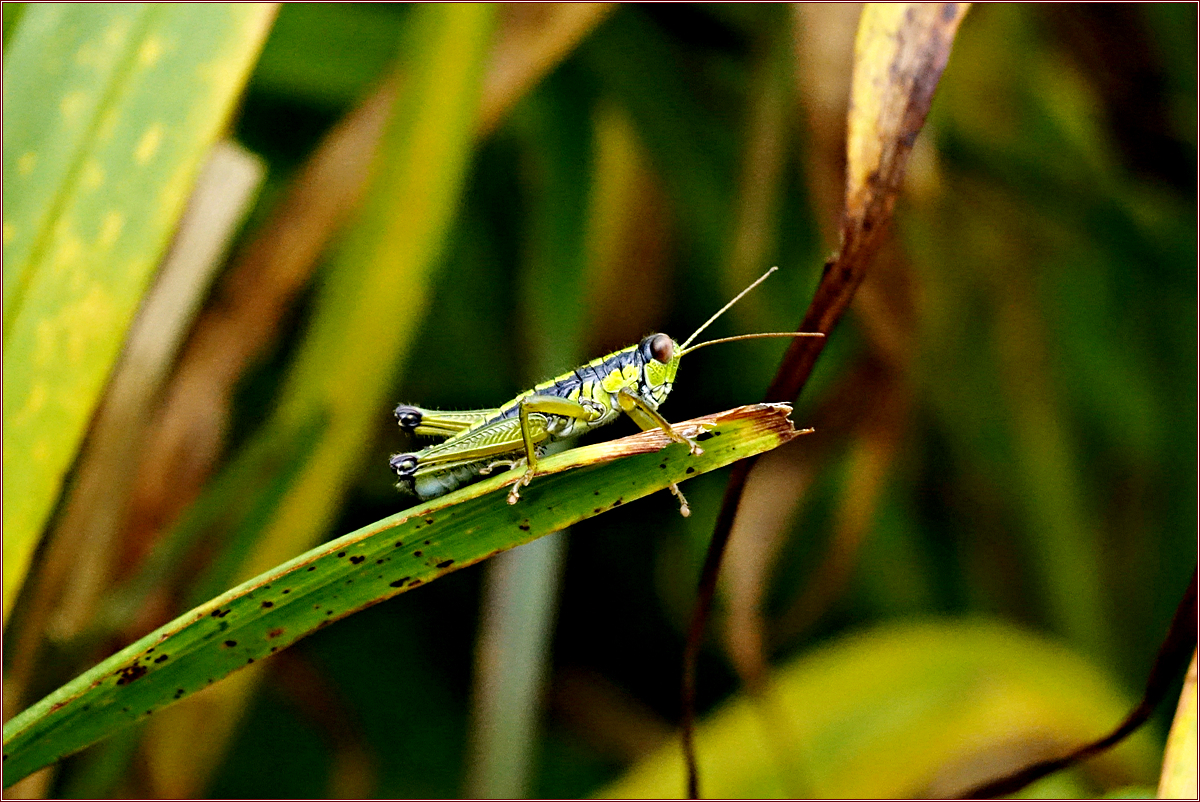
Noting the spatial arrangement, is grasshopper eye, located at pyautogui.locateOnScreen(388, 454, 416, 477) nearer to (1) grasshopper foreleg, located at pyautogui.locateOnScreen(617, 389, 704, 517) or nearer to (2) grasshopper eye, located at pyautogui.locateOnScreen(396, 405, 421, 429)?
(2) grasshopper eye, located at pyautogui.locateOnScreen(396, 405, 421, 429)

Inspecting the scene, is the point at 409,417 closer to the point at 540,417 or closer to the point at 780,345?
the point at 540,417

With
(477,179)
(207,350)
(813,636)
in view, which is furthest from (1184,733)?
(477,179)

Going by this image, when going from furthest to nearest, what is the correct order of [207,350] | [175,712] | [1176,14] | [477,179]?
1. [477,179]
2. [1176,14]
3. [207,350]
4. [175,712]


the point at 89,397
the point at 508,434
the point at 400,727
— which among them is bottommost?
the point at 400,727

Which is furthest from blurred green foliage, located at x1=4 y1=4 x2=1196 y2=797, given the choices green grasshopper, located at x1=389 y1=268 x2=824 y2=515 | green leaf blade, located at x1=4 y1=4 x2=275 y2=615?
green leaf blade, located at x1=4 y1=4 x2=275 y2=615

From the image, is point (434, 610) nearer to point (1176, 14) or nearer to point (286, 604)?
point (286, 604)
